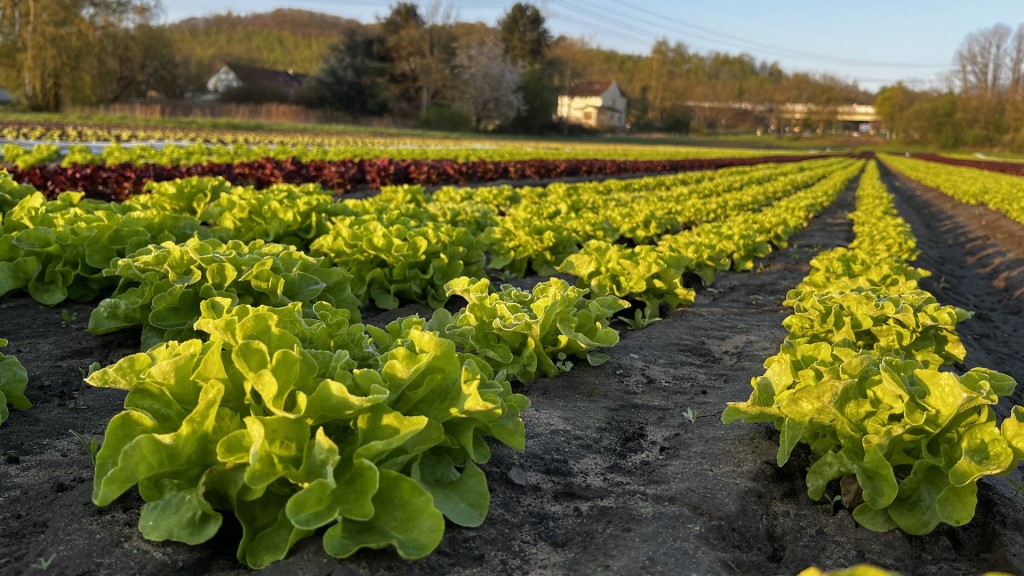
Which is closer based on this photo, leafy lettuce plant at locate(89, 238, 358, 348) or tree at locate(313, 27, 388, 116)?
leafy lettuce plant at locate(89, 238, 358, 348)

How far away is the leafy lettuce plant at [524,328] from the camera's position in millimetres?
3727

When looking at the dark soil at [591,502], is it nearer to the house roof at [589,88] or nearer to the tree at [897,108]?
the house roof at [589,88]

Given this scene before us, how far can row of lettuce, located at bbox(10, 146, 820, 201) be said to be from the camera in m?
9.17

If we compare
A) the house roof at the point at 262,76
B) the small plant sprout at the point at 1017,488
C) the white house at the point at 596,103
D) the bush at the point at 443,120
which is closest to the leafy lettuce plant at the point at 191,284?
the small plant sprout at the point at 1017,488

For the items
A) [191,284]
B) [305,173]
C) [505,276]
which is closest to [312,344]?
[191,284]

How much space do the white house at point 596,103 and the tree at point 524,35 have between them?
2042 cm

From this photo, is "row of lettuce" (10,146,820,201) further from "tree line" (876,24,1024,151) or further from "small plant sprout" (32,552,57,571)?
"tree line" (876,24,1024,151)

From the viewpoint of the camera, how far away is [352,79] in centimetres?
5831

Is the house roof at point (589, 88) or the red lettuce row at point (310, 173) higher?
the house roof at point (589, 88)

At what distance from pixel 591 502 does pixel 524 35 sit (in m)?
87.7

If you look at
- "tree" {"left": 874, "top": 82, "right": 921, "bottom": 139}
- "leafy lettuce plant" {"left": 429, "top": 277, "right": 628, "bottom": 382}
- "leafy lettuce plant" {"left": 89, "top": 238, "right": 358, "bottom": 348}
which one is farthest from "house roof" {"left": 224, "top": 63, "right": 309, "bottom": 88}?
"tree" {"left": 874, "top": 82, "right": 921, "bottom": 139}

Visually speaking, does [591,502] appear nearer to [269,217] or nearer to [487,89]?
[269,217]

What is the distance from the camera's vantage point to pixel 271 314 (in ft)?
8.05

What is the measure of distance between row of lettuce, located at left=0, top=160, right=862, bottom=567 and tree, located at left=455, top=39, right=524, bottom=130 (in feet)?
203
